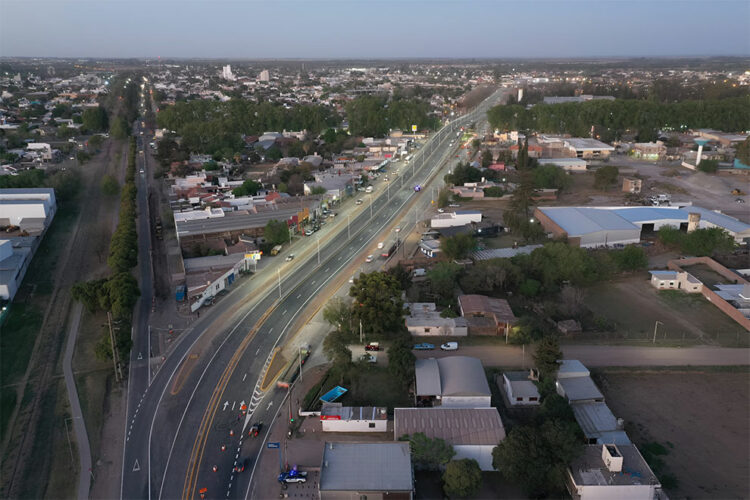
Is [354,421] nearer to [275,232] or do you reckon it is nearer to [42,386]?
[42,386]

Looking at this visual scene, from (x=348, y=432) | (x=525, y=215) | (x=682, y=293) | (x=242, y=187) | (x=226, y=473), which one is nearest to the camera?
(x=226, y=473)

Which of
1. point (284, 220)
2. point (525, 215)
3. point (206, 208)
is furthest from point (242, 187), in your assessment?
point (525, 215)

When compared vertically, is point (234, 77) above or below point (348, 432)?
above

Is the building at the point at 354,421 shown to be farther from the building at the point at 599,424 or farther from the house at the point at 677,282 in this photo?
the house at the point at 677,282

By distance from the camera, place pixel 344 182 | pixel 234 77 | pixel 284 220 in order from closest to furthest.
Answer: pixel 284 220 → pixel 344 182 → pixel 234 77

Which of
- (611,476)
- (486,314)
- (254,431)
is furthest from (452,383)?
(254,431)

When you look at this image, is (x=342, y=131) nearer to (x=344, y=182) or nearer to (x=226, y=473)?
(x=344, y=182)

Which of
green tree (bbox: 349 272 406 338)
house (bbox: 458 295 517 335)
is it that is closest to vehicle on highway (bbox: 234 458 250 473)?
green tree (bbox: 349 272 406 338)
